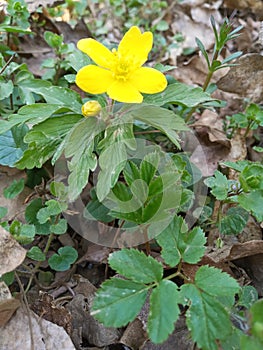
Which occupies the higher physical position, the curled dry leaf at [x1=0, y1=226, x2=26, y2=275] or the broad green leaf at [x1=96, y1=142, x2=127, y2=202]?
the broad green leaf at [x1=96, y1=142, x2=127, y2=202]

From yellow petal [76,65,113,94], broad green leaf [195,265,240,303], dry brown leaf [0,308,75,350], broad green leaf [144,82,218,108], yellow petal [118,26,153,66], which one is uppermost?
yellow petal [118,26,153,66]

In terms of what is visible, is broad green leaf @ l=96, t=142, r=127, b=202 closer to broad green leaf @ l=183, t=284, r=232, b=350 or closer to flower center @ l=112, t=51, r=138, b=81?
flower center @ l=112, t=51, r=138, b=81

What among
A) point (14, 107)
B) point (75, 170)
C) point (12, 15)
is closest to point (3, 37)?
point (12, 15)

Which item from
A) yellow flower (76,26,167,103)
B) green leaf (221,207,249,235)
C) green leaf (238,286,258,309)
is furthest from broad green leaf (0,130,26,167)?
Result: green leaf (238,286,258,309)

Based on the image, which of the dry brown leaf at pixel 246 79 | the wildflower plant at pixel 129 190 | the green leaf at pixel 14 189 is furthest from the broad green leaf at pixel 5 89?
the dry brown leaf at pixel 246 79

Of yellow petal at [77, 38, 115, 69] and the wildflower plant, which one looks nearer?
the wildflower plant

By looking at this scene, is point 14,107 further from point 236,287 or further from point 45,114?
point 236,287

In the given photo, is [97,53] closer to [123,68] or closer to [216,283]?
[123,68]

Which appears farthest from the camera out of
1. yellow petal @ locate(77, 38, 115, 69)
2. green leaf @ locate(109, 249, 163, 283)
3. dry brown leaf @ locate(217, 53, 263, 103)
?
dry brown leaf @ locate(217, 53, 263, 103)

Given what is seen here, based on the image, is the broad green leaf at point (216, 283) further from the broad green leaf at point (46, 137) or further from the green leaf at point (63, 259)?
the broad green leaf at point (46, 137)
